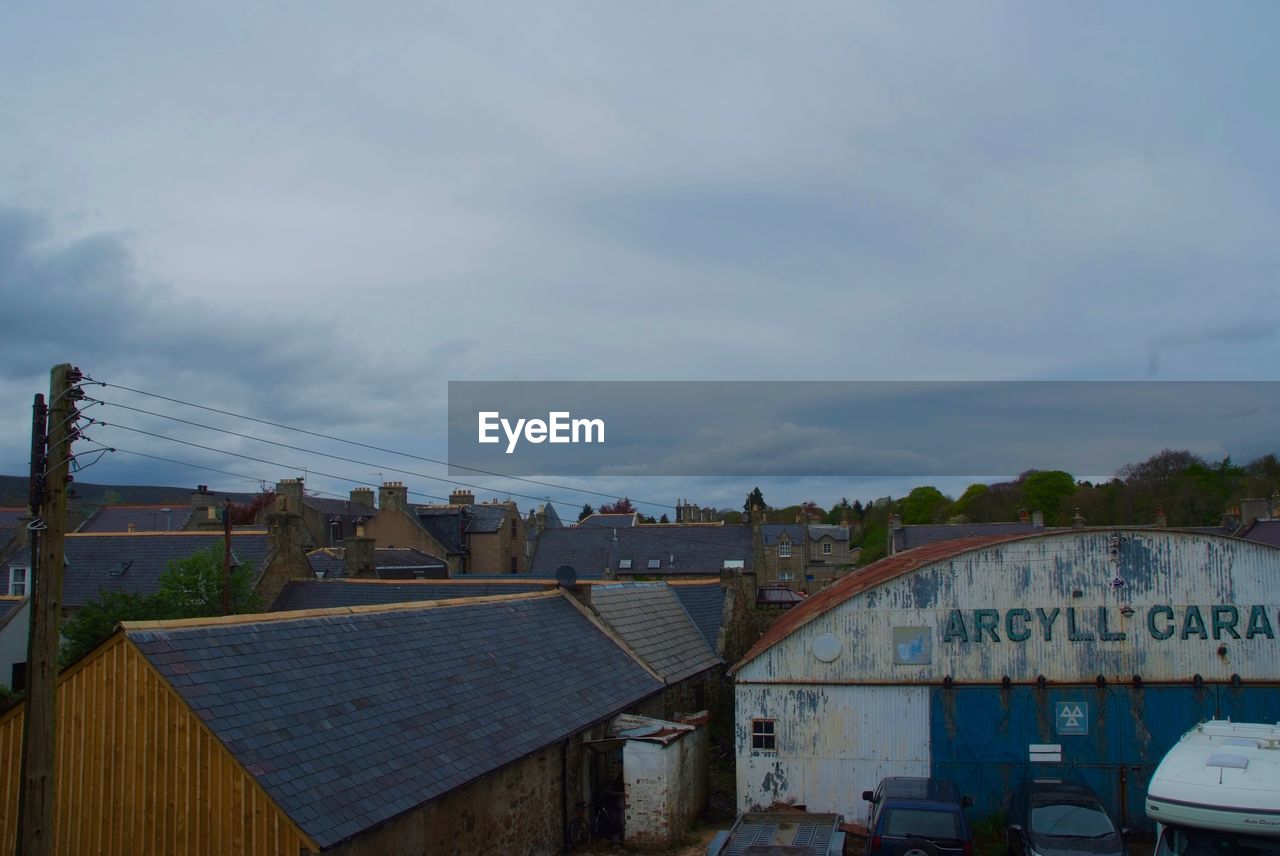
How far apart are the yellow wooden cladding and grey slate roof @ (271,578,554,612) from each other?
1755cm

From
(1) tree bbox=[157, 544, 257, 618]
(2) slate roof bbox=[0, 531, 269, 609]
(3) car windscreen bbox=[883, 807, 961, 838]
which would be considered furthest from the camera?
(2) slate roof bbox=[0, 531, 269, 609]

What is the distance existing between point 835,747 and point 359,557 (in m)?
22.1

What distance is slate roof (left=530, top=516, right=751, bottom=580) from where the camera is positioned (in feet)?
198

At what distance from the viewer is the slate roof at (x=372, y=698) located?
13039 millimetres

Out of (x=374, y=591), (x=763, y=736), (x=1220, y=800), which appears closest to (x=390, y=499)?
(x=374, y=591)

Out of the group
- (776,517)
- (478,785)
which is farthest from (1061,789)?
(776,517)

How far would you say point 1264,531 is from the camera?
5150 centimetres

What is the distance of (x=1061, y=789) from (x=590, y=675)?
10666 mm

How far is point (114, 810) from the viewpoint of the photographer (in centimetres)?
1323

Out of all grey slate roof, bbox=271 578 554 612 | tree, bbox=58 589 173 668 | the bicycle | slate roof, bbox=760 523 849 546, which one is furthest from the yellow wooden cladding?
slate roof, bbox=760 523 849 546

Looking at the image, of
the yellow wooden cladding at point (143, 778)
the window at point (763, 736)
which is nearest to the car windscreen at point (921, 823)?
the window at point (763, 736)

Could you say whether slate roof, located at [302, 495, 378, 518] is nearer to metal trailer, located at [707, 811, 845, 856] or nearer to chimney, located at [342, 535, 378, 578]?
chimney, located at [342, 535, 378, 578]

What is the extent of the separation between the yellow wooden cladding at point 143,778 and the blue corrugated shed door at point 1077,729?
14816 millimetres

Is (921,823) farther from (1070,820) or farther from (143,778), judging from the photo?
(143,778)
